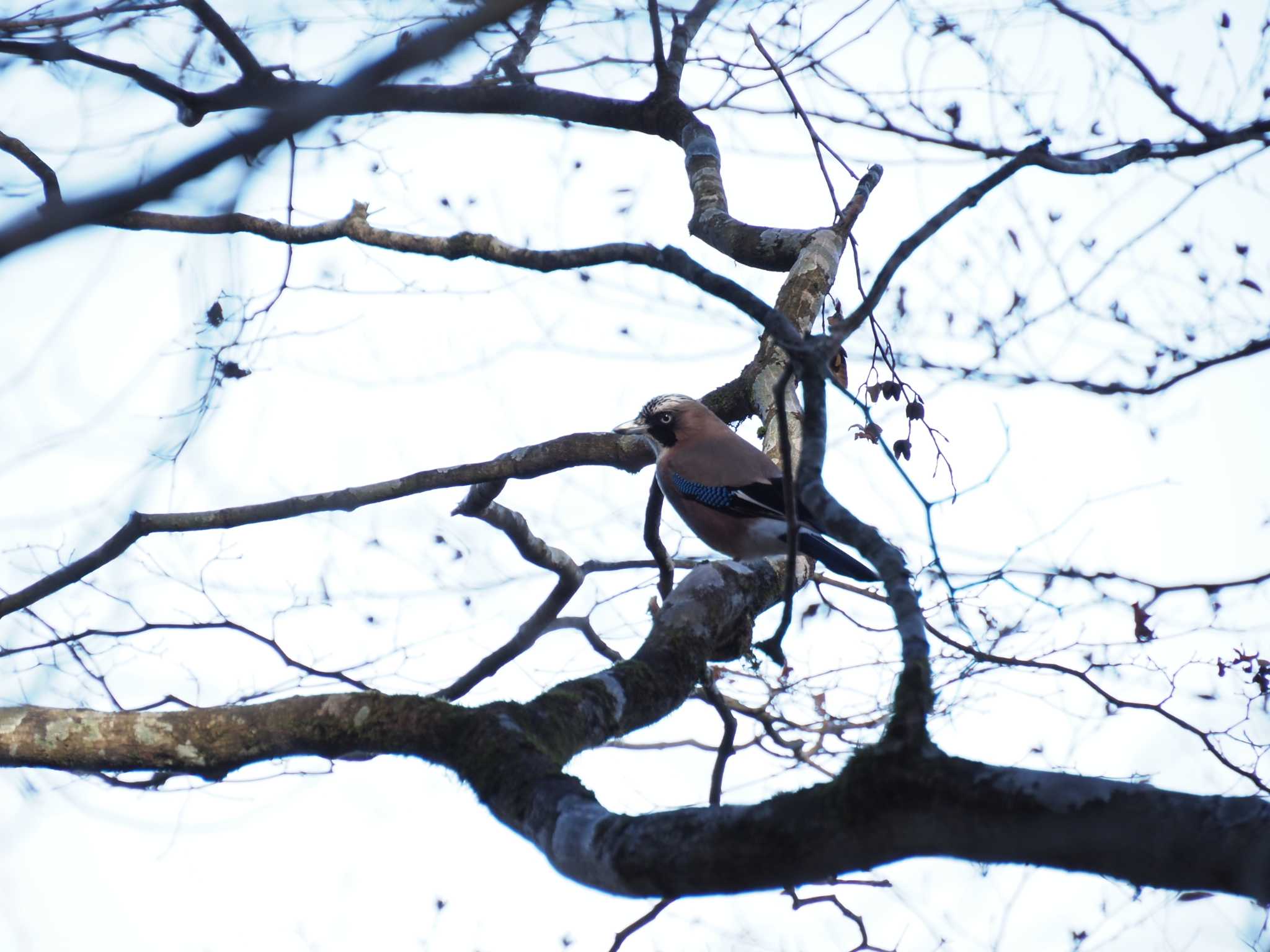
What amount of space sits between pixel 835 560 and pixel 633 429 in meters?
1.71

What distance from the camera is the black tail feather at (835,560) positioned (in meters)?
4.78

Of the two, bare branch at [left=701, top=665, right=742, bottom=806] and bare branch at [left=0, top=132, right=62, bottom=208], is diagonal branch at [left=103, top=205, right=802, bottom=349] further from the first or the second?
bare branch at [left=701, top=665, right=742, bottom=806]

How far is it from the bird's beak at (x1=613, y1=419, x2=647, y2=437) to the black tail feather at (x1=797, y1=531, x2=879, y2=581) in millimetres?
1449

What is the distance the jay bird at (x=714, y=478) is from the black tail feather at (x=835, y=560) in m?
0.39

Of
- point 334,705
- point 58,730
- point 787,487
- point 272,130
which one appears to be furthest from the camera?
point 58,730

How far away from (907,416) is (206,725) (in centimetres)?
322

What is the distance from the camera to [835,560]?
4.80 meters

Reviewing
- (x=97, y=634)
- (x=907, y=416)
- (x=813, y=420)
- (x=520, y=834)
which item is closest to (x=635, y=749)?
(x=907, y=416)

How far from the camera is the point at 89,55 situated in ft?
12.7

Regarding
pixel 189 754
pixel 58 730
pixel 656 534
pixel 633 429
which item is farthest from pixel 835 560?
pixel 58 730

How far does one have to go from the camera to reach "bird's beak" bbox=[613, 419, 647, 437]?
6016mm

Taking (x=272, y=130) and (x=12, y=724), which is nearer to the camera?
(x=272, y=130)

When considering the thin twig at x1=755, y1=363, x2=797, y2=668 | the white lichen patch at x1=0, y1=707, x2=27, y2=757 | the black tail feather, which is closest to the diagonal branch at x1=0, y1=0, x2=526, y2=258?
the thin twig at x1=755, y1=363, x2=797, y2=668

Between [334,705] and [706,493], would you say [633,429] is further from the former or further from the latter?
[334,705]
